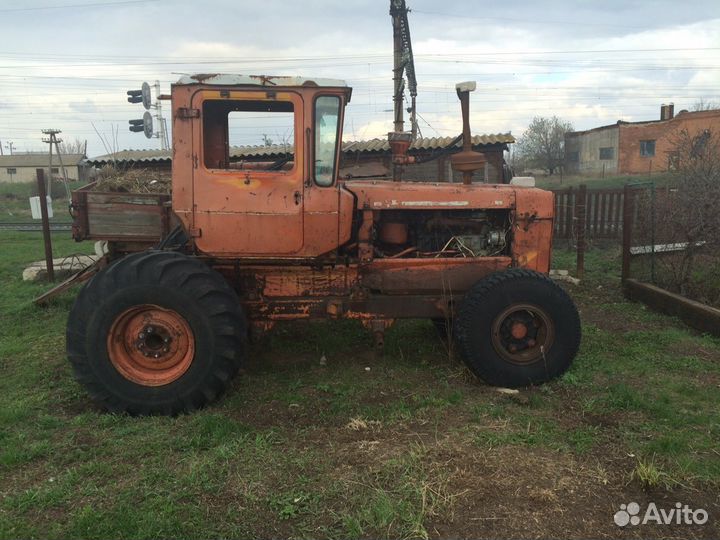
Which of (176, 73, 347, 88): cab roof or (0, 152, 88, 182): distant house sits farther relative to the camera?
(0, 152, 88, 182): distant house

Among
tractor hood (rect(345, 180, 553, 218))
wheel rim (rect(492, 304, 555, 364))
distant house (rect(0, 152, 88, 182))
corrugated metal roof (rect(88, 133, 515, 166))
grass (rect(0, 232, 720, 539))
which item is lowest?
grass (rect(0, 232, 720, 539))

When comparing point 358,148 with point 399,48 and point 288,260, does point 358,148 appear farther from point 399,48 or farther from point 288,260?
point 288,260

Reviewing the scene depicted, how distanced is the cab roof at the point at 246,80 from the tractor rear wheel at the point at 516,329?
2.17 meters

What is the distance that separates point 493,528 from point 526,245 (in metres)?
2.95

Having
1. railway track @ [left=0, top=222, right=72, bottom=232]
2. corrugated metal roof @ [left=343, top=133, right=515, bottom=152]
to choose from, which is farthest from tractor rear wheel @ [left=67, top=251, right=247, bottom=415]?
railway track @ [left=0, top=222, right=72, bottom=232]

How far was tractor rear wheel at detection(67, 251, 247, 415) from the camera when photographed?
4074 mm

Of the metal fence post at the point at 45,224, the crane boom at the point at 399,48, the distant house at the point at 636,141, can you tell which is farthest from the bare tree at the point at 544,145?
the metal fence post at the point at 45,224

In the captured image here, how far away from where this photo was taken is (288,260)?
4.60 m

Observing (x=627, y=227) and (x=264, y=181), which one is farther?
(x=627, y=227)

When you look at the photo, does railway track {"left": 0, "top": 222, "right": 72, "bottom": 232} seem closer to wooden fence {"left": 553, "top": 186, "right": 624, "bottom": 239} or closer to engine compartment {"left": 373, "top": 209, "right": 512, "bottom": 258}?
wooden fence {"left": 553, "top": 186, "right": 624, "bottom": 239}

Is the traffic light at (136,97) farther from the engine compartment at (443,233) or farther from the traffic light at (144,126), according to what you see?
the engine compartment at (443,233)

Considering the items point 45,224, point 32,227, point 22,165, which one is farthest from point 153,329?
point 22,165

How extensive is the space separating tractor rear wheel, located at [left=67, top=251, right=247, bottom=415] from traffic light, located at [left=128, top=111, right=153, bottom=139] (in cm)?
945

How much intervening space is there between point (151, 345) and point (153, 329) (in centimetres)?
16
